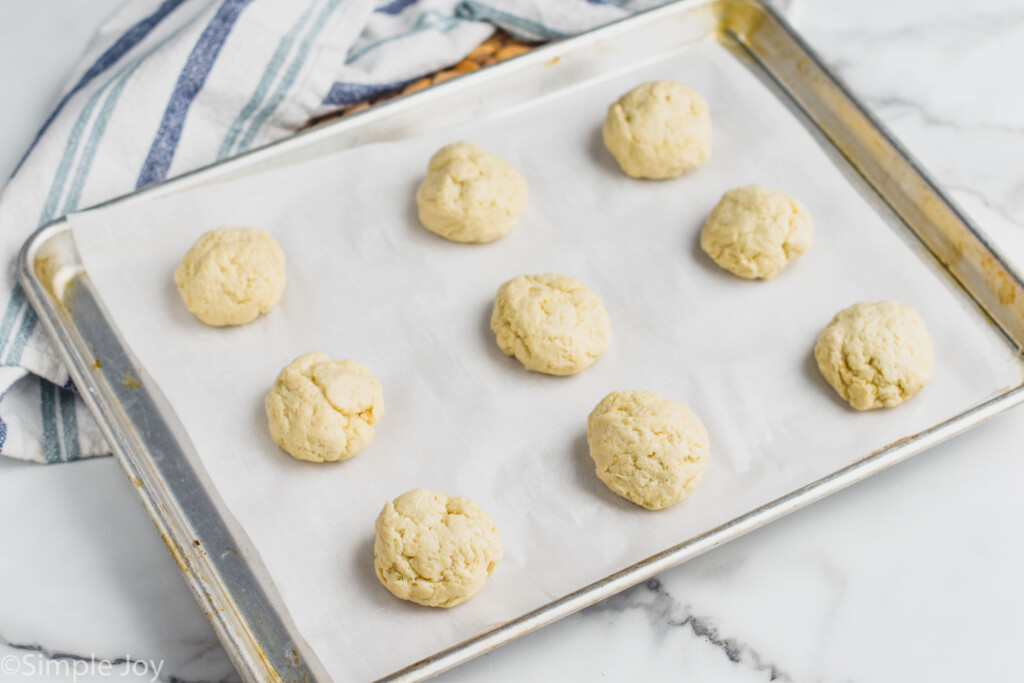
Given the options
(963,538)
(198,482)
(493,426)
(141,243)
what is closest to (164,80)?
(141,243)

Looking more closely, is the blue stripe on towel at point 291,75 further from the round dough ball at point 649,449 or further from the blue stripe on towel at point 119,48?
the round dough ball at point 649,449

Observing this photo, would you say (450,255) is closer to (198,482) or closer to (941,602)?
(198,482)

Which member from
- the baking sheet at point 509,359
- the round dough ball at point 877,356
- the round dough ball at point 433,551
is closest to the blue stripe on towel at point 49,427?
the baking sheet at point 509,359

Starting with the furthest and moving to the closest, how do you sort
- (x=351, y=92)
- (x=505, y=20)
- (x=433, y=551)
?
1. (x=505, y=20)
2. (x=351, y=92)
3. (x=433, y=551)

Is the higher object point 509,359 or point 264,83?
point 264,83

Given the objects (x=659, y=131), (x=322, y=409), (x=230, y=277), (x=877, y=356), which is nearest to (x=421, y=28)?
(x=659, y=131)

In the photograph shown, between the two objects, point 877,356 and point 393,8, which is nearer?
point 877,356

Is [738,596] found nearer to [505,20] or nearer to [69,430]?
[69,430]

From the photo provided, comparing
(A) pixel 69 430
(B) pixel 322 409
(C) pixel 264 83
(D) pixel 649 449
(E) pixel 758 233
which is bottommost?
(D) pixel 649 449
